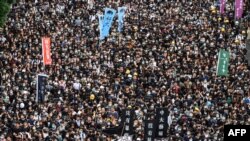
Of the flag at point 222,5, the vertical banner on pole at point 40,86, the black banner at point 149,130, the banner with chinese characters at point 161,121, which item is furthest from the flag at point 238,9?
the banner with chinese characters at point 161,121

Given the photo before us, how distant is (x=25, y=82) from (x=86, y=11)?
37.1 ft

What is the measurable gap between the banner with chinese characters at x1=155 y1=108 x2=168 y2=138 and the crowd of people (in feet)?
15.6

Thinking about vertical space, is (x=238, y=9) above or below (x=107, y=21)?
above

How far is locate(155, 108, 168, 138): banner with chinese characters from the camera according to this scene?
2017 cm

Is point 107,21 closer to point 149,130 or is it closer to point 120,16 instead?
point 120,16

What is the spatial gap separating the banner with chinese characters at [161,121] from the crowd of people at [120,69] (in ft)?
15.6

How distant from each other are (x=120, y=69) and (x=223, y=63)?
4.79 meters

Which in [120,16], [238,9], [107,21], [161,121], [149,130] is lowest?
[149,130]

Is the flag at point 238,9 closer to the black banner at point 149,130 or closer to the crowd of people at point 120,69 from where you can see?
the crowd of people at point 120,69

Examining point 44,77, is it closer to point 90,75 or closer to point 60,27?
point 90,75

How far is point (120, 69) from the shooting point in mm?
32438

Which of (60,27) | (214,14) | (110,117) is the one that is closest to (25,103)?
(110,117)

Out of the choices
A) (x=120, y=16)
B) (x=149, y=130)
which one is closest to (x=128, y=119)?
(x=149, y=130)

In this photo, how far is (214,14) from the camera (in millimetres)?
39750
